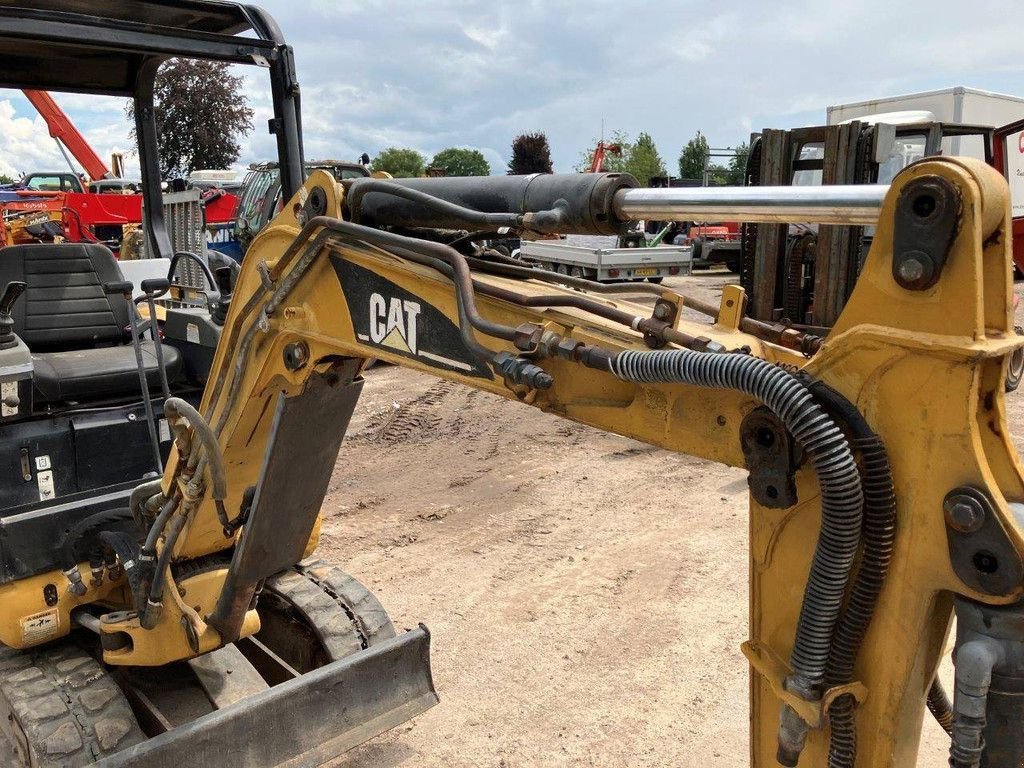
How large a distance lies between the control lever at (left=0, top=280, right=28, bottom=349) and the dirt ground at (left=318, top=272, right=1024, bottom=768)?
2.04m

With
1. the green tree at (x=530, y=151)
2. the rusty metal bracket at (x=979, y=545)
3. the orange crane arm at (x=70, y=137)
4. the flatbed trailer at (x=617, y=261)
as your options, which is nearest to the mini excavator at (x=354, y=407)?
the rusty metal bracket at (x=979, y=545)

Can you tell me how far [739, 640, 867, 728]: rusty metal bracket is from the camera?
4.89 ft

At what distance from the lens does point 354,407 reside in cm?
275

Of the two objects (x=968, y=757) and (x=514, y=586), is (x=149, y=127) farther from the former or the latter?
(x=968, y=757)

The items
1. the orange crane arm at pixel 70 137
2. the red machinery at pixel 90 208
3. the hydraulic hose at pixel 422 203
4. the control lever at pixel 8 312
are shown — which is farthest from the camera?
the red machinery at pixel 90 208

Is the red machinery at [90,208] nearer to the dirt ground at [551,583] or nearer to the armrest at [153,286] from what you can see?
the dirt ground at [551,583]

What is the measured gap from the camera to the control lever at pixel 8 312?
2.99m

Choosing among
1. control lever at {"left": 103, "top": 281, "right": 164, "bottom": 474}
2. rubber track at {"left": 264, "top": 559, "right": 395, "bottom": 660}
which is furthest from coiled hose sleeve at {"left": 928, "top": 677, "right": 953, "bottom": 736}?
control lever at {"left": 103, "top": 281, "right": 164, "bottom": 474}

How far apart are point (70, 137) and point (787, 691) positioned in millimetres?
12555

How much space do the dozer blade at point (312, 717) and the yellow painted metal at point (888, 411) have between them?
154cm

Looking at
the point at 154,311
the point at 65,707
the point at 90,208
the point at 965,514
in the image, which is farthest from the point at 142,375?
the point at 90,208

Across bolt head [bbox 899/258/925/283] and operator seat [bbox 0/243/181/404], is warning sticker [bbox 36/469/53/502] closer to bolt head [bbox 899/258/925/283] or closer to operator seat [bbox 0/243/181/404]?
operator seat [bbox 0/243/181/404]

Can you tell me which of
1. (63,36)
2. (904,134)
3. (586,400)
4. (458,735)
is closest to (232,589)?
(458,735)

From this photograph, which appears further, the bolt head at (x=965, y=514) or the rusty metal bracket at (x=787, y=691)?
the rusty metal bracket at (x=787, y=691)
